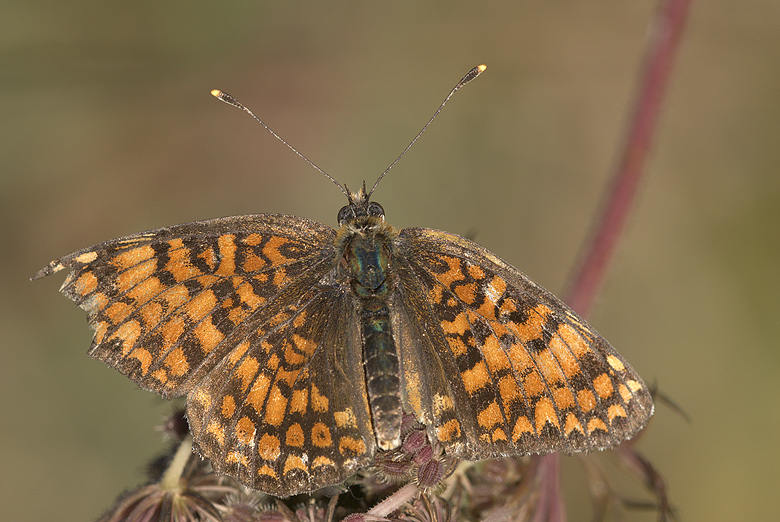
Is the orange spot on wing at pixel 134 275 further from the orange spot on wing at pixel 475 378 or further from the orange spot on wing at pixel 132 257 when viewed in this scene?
the orange spot on wing at pixel 475 378

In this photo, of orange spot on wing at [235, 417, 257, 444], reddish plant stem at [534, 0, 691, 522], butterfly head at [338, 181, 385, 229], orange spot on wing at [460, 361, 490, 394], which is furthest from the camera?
reddish plant stem at [534, 0, 691, 522]

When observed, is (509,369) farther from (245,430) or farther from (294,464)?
(245,430)

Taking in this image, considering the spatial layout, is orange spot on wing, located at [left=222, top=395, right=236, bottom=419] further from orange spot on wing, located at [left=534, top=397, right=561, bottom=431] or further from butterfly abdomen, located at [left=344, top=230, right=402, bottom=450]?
orange spot on wing, located at [left=534, top=397, right=561, bottom=431]

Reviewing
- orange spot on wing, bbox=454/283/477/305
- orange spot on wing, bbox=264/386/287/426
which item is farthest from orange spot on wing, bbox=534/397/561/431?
orange spot on wing, bbox=264/386/287/426

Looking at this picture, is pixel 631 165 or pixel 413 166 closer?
pixel 631 165

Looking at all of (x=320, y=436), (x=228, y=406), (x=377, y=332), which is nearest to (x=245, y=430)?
(x=228, y=406)

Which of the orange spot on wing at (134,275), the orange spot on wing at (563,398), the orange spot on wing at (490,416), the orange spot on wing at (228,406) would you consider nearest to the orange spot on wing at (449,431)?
the orange spot on wing at (490,416)
